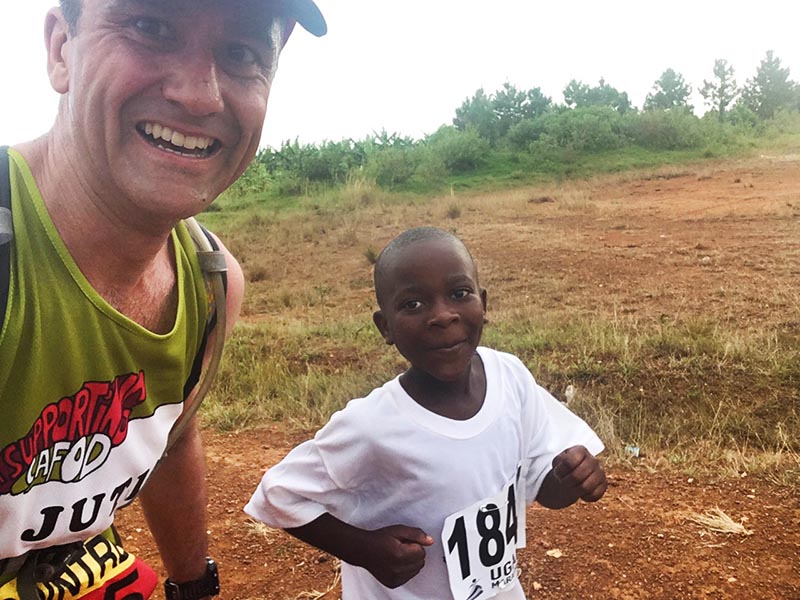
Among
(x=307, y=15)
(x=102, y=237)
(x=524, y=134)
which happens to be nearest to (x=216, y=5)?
(x=307, y=15)

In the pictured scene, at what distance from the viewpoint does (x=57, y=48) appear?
1.36 meters

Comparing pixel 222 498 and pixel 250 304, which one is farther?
pixel 250 304

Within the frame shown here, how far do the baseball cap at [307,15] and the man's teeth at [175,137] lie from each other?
0.32 m

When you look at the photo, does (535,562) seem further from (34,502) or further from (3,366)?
(3,366)

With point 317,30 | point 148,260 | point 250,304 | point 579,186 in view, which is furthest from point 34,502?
point 579,186

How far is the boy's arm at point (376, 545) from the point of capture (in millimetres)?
1407

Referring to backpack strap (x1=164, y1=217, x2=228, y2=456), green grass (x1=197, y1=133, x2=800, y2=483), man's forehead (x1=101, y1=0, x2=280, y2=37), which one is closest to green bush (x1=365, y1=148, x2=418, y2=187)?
green grass (x1=197, y1=133, x2=800, y2=483)

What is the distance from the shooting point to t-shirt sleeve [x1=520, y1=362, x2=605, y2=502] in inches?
63.9

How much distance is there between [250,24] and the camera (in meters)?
1.36

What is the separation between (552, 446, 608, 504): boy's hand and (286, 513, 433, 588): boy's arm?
321mm

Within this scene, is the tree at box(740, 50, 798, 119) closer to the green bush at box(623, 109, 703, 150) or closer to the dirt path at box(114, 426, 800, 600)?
the green bush at box(623, 109, 703, 150)

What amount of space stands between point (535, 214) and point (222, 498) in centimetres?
883

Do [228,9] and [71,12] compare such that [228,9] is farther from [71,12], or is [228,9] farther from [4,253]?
[4,253]

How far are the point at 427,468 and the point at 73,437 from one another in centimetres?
70
